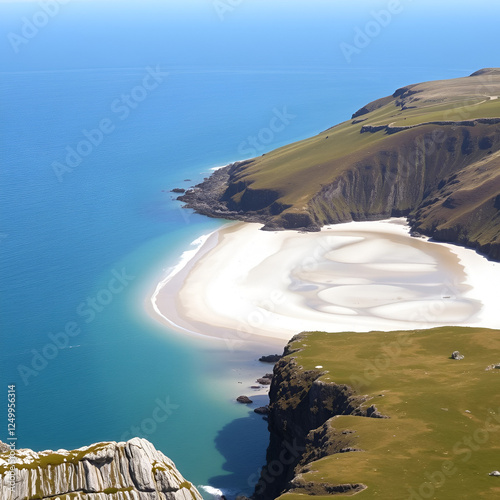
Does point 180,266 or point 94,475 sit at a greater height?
point 180,266

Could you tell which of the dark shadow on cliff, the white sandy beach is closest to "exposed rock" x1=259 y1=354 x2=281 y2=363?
the white sandy beach

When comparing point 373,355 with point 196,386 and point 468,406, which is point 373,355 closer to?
point 468,406

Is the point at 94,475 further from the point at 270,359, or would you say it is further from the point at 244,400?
the point at 270,359

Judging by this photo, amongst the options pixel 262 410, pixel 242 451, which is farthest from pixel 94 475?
pixel 262 410

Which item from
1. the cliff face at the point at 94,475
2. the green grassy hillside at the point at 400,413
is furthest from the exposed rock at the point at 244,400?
the cliff face at the point at 94,475

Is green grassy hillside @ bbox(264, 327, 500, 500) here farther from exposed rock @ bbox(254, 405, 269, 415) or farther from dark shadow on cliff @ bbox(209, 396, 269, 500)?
exposed rock @ bbox(254, 405, 269, 415)

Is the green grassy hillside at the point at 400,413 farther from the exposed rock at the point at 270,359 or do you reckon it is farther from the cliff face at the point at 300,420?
the exposed rock at the point at 270,359
